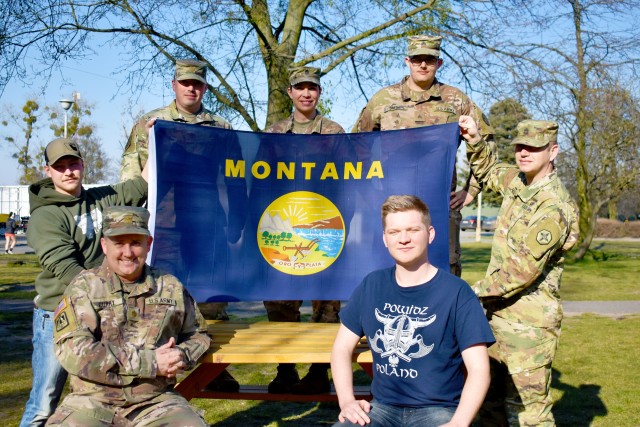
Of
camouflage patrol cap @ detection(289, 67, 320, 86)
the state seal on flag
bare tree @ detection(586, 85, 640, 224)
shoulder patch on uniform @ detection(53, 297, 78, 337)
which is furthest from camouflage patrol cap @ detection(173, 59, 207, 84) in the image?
bare tree @ detection(586, 85, 640, 224)

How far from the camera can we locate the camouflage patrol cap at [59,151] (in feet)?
13.8

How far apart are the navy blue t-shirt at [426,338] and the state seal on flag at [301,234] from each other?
5.40 feet

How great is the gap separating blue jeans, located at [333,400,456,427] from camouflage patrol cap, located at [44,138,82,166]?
7.36 feet

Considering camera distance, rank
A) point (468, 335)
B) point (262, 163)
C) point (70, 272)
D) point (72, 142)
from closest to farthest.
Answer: point (468, 335) < point (70, 272) < point (72, 142) < point (262, 163)

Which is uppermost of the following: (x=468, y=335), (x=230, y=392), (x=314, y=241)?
(x=314, y=241)

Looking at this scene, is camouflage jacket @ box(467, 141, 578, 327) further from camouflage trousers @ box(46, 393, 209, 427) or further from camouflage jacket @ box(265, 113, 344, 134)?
camouflage trousers @ box(46, 393, 209, 427)

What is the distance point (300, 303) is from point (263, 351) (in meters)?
1.44

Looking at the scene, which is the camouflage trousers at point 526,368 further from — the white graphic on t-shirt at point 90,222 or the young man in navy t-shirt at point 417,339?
the white graphic on t-shirt at point 90,222

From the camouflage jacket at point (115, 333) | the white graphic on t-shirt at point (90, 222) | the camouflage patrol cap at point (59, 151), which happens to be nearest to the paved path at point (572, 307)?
the white graphic on t-shirt at point (90, 222)

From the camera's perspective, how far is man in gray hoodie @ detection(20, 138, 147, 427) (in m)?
4.12

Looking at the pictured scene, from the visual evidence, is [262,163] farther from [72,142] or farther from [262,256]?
[72,142]

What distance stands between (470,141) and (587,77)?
832 centimetres

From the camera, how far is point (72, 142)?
14.5 ft

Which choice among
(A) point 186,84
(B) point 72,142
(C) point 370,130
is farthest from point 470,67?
(B) point 72,142
